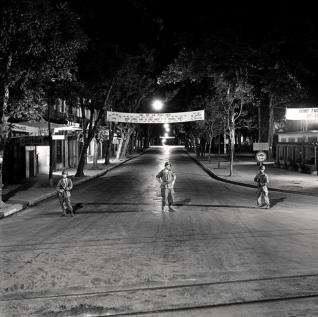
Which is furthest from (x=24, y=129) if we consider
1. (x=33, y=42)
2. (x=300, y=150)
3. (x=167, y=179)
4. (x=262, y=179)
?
(x=300, y=150)

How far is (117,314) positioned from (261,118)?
4505 centimetres

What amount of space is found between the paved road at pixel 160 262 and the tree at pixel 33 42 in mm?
4864

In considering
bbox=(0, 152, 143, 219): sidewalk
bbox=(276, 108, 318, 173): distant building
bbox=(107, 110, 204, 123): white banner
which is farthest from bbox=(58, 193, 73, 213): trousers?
bbox=(276, 108, 318, 173): distant building

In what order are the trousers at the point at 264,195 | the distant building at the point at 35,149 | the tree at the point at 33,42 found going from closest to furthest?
the tree at the point at 33,42
the trousers at the point at 264,195
the distant building at the point at 35,149

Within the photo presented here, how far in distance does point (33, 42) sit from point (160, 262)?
393 inches

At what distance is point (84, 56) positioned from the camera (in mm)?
27016

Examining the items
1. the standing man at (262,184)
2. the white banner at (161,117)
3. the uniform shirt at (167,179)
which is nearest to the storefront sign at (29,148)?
the white banner at (161,117)

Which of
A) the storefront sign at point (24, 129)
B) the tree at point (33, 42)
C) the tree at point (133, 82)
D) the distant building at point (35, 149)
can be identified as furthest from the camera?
the tree at point (133, 82)

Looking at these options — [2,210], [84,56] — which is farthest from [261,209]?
[84,56]

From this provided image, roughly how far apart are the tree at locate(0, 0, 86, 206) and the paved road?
4.86 m

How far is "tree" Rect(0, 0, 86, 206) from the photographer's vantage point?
14633 mm

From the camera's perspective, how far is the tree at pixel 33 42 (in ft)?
48.0

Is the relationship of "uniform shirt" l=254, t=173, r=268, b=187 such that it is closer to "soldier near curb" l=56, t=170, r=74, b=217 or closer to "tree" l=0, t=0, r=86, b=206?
"soldier near curb" l=56, t=170, r=74, b=217

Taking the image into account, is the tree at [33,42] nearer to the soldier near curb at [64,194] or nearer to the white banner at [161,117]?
the soldier near curb at [64,194]
